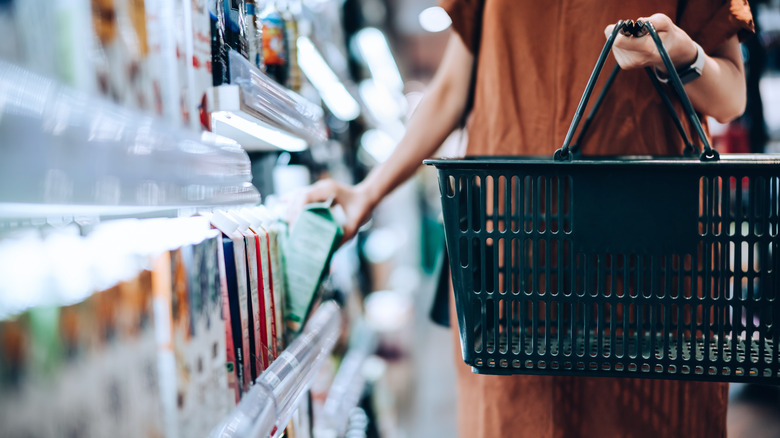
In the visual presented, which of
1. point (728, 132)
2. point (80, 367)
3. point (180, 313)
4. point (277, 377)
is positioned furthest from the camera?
point (728, 132)

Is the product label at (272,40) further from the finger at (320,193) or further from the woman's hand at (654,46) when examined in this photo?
the woman's hand at (654,46)

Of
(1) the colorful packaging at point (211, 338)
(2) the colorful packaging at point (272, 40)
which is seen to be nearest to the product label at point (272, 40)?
(2) the colorful packaging at point (272, 40)

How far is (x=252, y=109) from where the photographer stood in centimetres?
85

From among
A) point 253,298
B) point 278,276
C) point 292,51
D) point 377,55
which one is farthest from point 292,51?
point 377,55

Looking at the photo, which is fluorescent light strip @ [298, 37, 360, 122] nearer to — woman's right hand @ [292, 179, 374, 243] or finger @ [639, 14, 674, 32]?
woman's right hand @ [292, 179, 374, 243]

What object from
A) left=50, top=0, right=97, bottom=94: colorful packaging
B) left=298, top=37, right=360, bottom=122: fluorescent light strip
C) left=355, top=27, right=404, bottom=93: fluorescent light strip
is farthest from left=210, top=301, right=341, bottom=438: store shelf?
left=355, top=27, right=404, bottom=93: fluorescent light strip

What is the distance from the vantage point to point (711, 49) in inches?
39.2

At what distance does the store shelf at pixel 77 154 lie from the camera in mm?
375

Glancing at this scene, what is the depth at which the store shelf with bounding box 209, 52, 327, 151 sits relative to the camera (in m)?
0.81

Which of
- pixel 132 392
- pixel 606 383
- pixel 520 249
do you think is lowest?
pixel 606 383

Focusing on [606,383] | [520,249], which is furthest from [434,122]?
[606,383]

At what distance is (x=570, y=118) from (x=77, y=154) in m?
0.87

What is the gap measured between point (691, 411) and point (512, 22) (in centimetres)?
78

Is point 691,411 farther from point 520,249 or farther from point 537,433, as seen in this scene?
point 520,249
